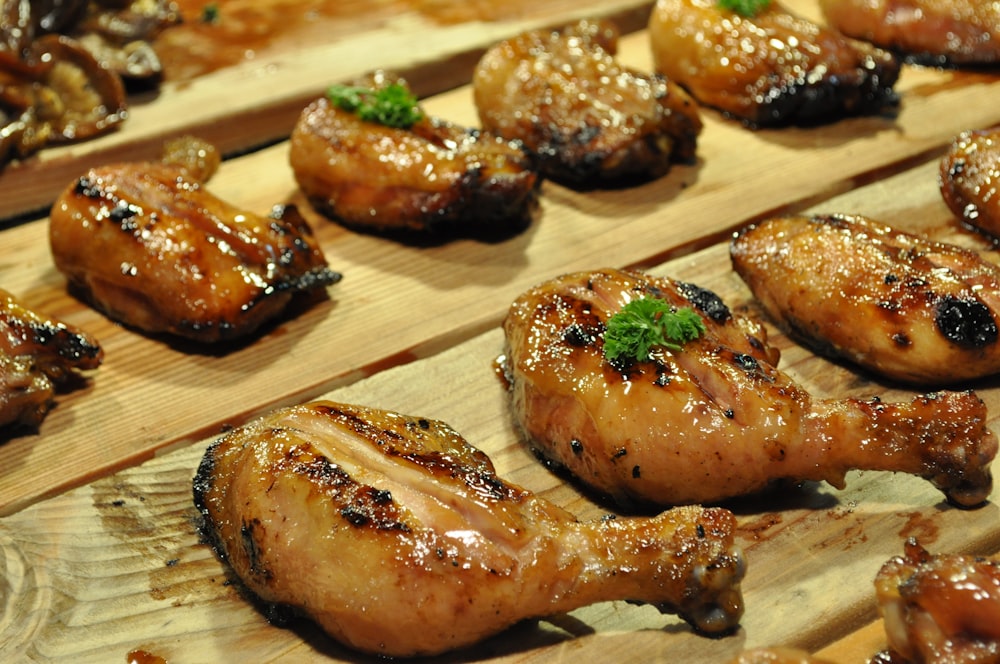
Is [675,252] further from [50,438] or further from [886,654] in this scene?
[50,438]

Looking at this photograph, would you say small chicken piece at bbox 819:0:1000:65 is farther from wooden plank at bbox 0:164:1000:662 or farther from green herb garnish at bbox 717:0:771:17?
wooden plank at bbox 0:164:1000:662

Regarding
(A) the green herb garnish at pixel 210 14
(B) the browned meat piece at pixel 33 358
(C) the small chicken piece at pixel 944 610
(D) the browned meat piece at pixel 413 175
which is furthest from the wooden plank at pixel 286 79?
(C) the small chicken piece at pixel 944 610

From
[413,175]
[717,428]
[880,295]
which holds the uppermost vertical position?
[413,175]

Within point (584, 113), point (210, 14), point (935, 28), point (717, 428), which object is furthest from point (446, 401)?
point (210, 14)

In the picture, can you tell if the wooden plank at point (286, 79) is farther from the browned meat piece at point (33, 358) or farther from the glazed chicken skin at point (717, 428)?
the glazed chicken skin at point (717, 428)

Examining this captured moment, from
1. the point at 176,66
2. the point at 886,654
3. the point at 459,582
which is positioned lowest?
the point at 886,654

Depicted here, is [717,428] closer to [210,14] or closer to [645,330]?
[645,330]

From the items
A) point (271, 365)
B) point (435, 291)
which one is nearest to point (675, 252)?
point (435, 291)
